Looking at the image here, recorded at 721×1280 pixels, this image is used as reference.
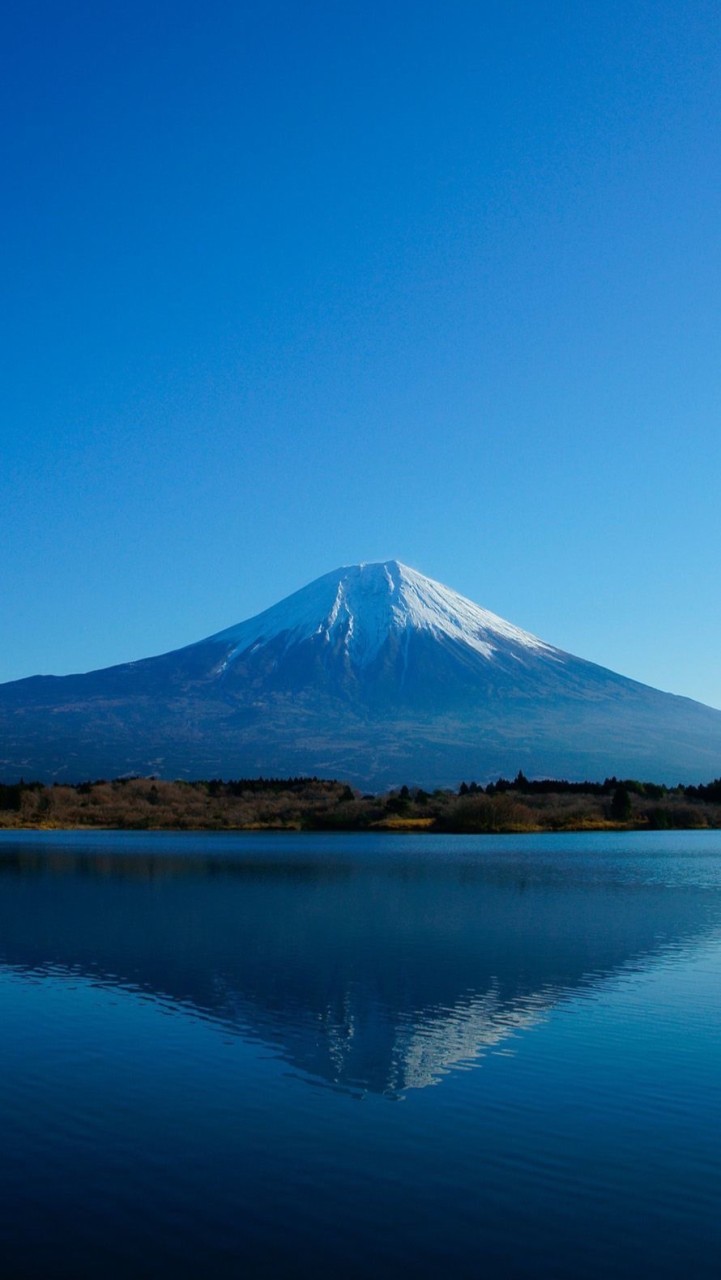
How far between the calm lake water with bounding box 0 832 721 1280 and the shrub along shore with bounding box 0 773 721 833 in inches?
2194

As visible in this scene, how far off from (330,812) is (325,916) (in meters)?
60.3

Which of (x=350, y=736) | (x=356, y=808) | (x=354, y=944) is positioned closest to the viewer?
(x=354, y=944)

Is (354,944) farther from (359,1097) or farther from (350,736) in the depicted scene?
(350,736)

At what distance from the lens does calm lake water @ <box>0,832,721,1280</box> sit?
21.7ft

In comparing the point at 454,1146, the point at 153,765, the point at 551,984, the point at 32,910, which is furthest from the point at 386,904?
Answer: the point at 153,765

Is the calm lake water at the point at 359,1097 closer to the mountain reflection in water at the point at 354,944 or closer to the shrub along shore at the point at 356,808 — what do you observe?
the mountain reflection in water at the point at 354,944

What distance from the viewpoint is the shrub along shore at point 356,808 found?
253 ft

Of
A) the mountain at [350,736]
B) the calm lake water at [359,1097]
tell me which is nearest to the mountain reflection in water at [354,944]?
the calm lake water at [359,1097]

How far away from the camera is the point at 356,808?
269 feet

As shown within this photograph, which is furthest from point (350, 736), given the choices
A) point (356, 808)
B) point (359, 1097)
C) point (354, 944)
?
point (359, 1097)

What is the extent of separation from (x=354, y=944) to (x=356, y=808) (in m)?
63.6

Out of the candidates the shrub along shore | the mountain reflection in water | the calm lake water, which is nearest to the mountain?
the shrub along shore

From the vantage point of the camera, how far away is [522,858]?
44062 mm

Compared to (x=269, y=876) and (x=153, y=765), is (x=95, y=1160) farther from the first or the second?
(x=153, y=765)
